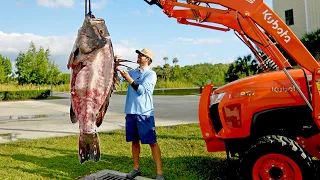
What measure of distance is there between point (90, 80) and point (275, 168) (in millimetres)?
2218

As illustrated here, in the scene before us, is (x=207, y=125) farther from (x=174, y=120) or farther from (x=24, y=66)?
(x=24, y=66)

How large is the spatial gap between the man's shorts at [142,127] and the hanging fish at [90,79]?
56.5 inches

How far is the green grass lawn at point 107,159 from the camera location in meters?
5.04

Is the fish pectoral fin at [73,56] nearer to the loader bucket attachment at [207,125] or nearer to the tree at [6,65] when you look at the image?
the loader bucket attachment at [207,125]

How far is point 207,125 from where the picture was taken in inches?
170

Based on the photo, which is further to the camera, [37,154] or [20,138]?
[20,138]

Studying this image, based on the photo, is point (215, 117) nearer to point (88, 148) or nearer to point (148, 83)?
point (148, 83)

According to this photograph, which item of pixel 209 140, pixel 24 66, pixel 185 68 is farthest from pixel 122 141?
pixel 185 68

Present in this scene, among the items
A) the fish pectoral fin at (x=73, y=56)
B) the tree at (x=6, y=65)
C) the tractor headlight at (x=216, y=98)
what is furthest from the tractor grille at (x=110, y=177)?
the tree at (x=6, y=65)

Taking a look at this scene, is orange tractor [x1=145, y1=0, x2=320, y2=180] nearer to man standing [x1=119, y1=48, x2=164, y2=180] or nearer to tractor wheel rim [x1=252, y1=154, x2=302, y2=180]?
tractor wheel rim [x1=252, y1=154, x2=302, y2=180]

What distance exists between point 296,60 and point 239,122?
94 cm

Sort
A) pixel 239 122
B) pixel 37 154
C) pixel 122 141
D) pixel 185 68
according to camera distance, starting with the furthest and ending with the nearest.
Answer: pixel 185 68, pixel 122 141, pixel 37 154, pixel 239 122

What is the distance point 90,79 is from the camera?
279 centimetres

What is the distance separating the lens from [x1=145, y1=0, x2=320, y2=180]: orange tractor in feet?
12.0
